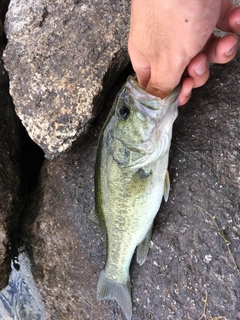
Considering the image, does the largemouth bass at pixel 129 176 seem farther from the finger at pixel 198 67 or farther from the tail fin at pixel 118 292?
the finger at pixel 198 67

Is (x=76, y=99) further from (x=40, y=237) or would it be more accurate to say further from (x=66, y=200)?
(x=40, y=237)

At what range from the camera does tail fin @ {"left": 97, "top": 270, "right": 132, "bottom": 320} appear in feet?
9.27

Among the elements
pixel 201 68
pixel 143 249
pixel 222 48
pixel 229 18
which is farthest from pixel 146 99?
pixel 143 249

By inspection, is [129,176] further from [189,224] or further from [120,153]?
[189,224]

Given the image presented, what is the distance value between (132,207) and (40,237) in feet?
3.79

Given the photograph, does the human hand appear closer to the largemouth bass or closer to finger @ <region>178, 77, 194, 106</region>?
finger @ <region>178, 77, 194, 106</region>

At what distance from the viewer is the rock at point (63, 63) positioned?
9.01 ft

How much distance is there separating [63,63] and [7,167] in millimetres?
1049

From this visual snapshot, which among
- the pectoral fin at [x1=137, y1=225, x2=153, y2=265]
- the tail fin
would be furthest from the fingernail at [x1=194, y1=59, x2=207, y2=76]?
the tail fin

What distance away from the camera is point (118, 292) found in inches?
111

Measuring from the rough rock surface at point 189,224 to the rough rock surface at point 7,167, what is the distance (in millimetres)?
462

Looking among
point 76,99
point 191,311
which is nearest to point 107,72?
point 76,99

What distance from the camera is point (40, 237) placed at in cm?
328

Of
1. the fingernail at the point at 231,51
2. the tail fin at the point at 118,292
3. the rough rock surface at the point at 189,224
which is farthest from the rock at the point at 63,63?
the tail fin at the point at 118,292
